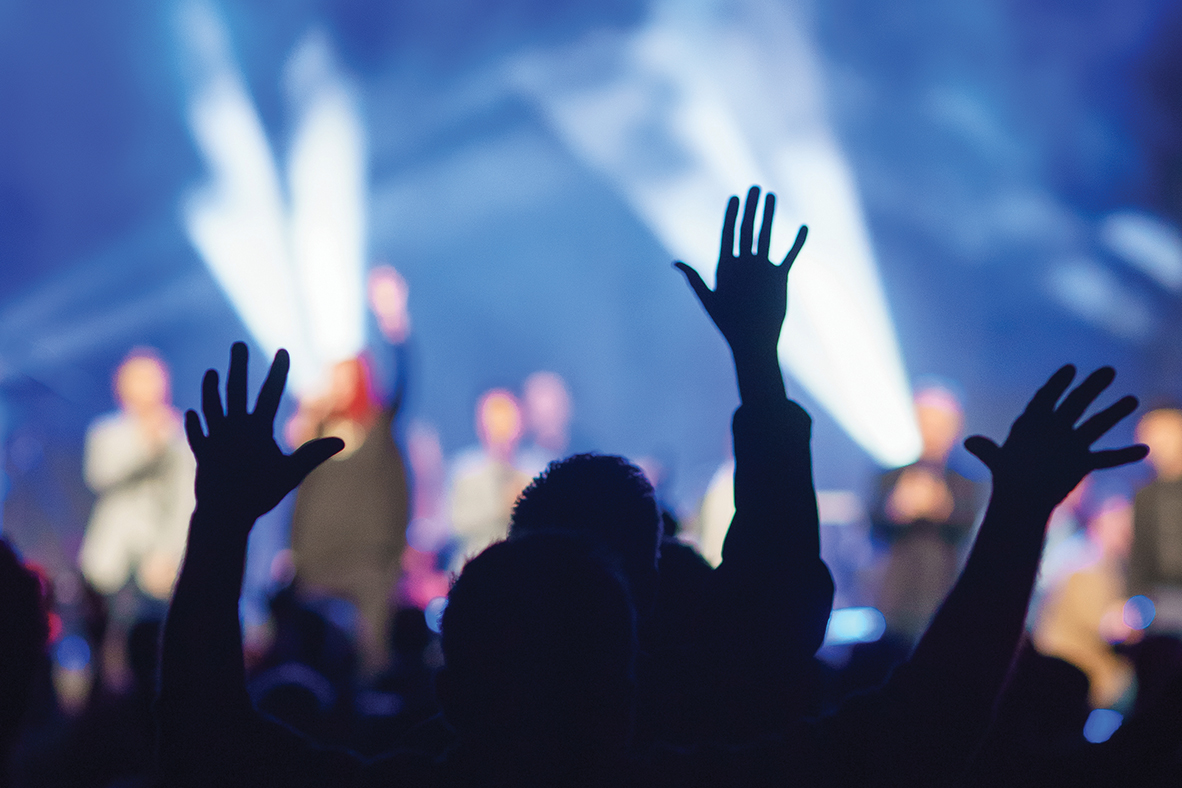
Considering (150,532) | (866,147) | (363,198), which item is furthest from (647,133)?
(150,532)

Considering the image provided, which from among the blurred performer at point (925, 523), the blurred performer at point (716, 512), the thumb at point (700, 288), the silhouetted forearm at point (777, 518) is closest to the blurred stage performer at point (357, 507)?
the blurred performer at point (716, 512)

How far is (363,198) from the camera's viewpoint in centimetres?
977

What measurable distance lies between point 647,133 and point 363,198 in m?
2.78

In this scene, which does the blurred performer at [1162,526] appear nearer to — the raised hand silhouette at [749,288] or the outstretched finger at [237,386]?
the raised hand silhouette at [749,288]

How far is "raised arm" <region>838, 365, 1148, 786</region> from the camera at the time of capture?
926 millimetres

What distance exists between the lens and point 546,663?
0.94 meters

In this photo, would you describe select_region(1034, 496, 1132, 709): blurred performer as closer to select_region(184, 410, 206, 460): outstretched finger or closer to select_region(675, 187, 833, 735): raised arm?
select_region(675, 187, 833, 735): raised arm

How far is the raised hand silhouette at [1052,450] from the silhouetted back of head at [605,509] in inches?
14.8

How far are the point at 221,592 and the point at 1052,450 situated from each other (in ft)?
Answer: 2.60

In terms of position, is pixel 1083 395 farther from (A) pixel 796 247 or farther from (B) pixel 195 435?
(B) pixel 195 435

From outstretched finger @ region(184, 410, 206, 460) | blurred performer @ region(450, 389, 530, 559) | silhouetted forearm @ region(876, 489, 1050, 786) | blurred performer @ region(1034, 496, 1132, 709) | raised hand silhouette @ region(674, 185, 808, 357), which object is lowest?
silhouetted forearm @ region(876, 489, 1050, 786)

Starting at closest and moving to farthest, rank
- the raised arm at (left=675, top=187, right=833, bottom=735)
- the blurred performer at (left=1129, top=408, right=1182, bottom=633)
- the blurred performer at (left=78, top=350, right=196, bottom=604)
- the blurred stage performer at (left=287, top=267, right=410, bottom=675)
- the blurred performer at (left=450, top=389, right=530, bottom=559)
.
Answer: the raised arm at (left=675, top=187, right=833, bottom=735) < the blurred stage performer at (left=287, top=267, right=410, bottom=675) < the blurred performer at (left=78, top=350, right=196, bottom=604) < the blurred performer at (left=1129, top=408, right=1182, bottom=633) < the blurred performer at (left=450, top=389, right=530, bottom=559)

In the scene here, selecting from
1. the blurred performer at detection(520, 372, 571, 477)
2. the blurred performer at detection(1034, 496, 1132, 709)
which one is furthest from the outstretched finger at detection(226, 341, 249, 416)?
the blurred performer at detection(520, 372, 571, 477)

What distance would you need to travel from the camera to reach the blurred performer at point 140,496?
15.3ft
